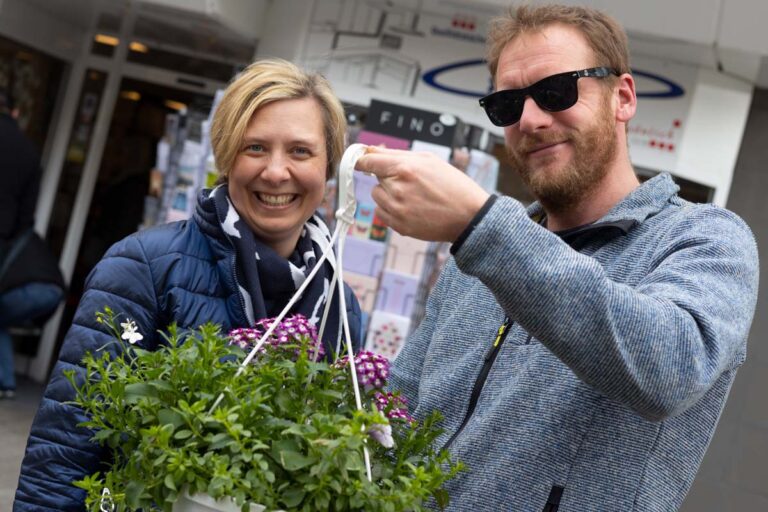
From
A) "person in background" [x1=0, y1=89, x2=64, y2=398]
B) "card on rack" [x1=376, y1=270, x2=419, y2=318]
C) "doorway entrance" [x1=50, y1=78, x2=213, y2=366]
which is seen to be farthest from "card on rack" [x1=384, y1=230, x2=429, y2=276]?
"doorway entrance" [x1=50, y1=78, x2=213, y2=366]

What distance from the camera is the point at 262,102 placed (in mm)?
2549

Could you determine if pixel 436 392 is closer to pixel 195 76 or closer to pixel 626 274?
pixel 626 274

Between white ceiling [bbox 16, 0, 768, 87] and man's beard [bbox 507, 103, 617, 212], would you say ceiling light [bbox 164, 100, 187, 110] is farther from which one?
man's beard [bbox 507, 103, 617, 212]

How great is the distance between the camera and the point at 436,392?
1.87 m

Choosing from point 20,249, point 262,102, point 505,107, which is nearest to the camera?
point 505,107

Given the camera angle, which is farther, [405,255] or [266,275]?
[405,255]

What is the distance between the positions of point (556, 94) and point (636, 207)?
0.78 ft

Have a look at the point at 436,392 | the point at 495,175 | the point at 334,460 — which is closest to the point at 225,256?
the point at 436,392

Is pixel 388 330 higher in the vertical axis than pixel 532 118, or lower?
lower

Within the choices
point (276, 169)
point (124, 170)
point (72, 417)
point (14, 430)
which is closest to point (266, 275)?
point (276, 169)

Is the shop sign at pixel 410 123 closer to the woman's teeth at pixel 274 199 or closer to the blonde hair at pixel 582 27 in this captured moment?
the woman's teeth at pixel 274 199

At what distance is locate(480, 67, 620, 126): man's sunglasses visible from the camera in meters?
1.80

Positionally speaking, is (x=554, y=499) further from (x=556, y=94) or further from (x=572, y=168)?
(x=556, y=94)

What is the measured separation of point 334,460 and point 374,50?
20.2 ft
